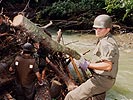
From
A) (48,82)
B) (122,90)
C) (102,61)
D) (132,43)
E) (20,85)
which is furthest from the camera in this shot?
(132,43)

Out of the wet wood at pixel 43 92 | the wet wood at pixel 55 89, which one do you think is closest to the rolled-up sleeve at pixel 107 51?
the wet wood at pixel 43 92

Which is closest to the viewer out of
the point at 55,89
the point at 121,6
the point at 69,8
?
the point at 55,89

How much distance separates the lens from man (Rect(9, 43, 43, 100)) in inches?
243

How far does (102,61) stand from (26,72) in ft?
6.38

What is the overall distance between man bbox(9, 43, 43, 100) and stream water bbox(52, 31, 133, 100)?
7.33 ft

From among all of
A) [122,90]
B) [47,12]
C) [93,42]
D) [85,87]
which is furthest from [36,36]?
[47,12]

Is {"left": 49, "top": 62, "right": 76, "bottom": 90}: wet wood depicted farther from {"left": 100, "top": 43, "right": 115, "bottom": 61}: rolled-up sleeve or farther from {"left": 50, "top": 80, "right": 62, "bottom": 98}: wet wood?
{"left": 100, "top": 43, "right": 115, "bottom": 61}: rolled-up sleeve

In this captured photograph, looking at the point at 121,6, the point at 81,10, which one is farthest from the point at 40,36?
the point at 81,10

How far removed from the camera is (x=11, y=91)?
6566mm

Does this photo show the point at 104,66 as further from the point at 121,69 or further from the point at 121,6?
the point at 121,6

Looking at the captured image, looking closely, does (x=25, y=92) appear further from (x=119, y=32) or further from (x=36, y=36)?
(x=119, y=32)

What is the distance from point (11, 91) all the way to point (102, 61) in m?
2.49

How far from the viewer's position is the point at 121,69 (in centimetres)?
1098

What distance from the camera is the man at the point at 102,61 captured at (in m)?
4.89
